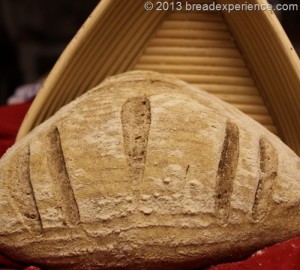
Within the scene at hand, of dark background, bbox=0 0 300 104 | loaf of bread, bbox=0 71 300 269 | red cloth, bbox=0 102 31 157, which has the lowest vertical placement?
loaf of bread, bbox=0 71 300 269

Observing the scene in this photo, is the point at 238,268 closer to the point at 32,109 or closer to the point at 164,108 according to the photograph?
the point at 164,108

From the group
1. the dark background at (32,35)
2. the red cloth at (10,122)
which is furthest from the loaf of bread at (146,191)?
the dark background at (32,35)

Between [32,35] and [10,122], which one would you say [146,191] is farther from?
[32,35]

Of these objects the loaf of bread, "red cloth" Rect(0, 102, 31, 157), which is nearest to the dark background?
"red cloth" Rect(0, 102, 31, 157)

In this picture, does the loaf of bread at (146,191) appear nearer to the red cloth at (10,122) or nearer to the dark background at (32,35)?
the red cloth at (10,122)

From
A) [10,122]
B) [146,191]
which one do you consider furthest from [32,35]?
[146,191]

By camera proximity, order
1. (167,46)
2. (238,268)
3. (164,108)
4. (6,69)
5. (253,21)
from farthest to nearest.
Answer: (6,69)
(167,46)
(253,21)
(164,108)
(238,268)

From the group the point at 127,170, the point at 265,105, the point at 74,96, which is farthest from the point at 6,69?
the point at 127,170

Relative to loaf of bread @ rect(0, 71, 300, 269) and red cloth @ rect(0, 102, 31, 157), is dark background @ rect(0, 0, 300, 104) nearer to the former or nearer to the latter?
red cloth @ rect(0, 102, 31, 157)
